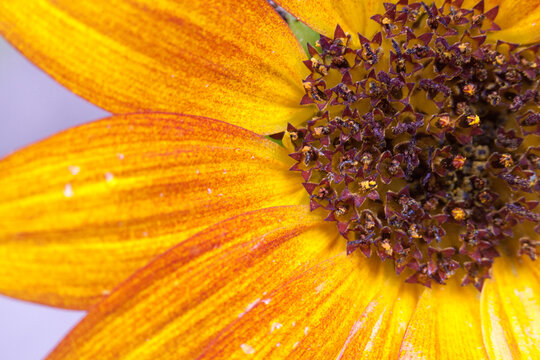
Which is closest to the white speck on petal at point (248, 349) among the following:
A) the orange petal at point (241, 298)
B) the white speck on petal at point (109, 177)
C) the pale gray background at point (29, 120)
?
the orange petal at point (241, 298)

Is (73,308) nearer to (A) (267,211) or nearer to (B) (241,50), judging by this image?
(A) (267,211)

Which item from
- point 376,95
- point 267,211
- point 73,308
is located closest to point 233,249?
point 267,211

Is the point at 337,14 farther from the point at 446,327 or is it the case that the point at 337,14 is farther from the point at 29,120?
the point at 29,120

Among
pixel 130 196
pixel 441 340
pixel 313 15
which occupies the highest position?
pixel 313 15

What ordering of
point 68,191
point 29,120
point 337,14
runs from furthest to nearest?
point 29,120, point 337,14, point 68,191

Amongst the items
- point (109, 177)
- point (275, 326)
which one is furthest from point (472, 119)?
point (109, 177)

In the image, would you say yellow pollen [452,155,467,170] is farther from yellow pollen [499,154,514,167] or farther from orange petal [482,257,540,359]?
orange petal [482,257,540,359]

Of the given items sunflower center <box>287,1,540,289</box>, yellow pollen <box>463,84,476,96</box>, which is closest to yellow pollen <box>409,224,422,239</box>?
sunflower center <box>287,1,540,289</box>
